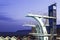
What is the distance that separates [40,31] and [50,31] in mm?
5802

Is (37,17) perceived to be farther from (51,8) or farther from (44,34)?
(51,8)

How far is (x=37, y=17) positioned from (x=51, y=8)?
8.47 metres

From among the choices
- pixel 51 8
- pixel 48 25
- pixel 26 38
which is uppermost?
pixel 51 8

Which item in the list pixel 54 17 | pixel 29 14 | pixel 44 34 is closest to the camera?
pixel 29 14

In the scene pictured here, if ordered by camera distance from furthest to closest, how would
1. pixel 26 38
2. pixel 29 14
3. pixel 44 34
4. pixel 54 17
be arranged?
pixel 26 38, pixel 54 17, pixel 44 34, pixel 29 14

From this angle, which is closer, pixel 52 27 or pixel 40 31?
pixel 40 31

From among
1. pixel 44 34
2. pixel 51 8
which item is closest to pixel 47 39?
pixel 44 34

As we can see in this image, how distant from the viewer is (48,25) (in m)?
45.4

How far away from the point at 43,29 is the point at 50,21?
551 centimetres

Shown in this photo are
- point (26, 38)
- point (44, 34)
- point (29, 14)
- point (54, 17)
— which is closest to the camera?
point (29, 14)

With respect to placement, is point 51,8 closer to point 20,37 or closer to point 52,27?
point 52,27

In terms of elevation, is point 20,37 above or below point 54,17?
below

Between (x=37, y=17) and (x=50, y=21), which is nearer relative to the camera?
(x=37, y=17)

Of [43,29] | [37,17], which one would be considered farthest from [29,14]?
[43,29]
